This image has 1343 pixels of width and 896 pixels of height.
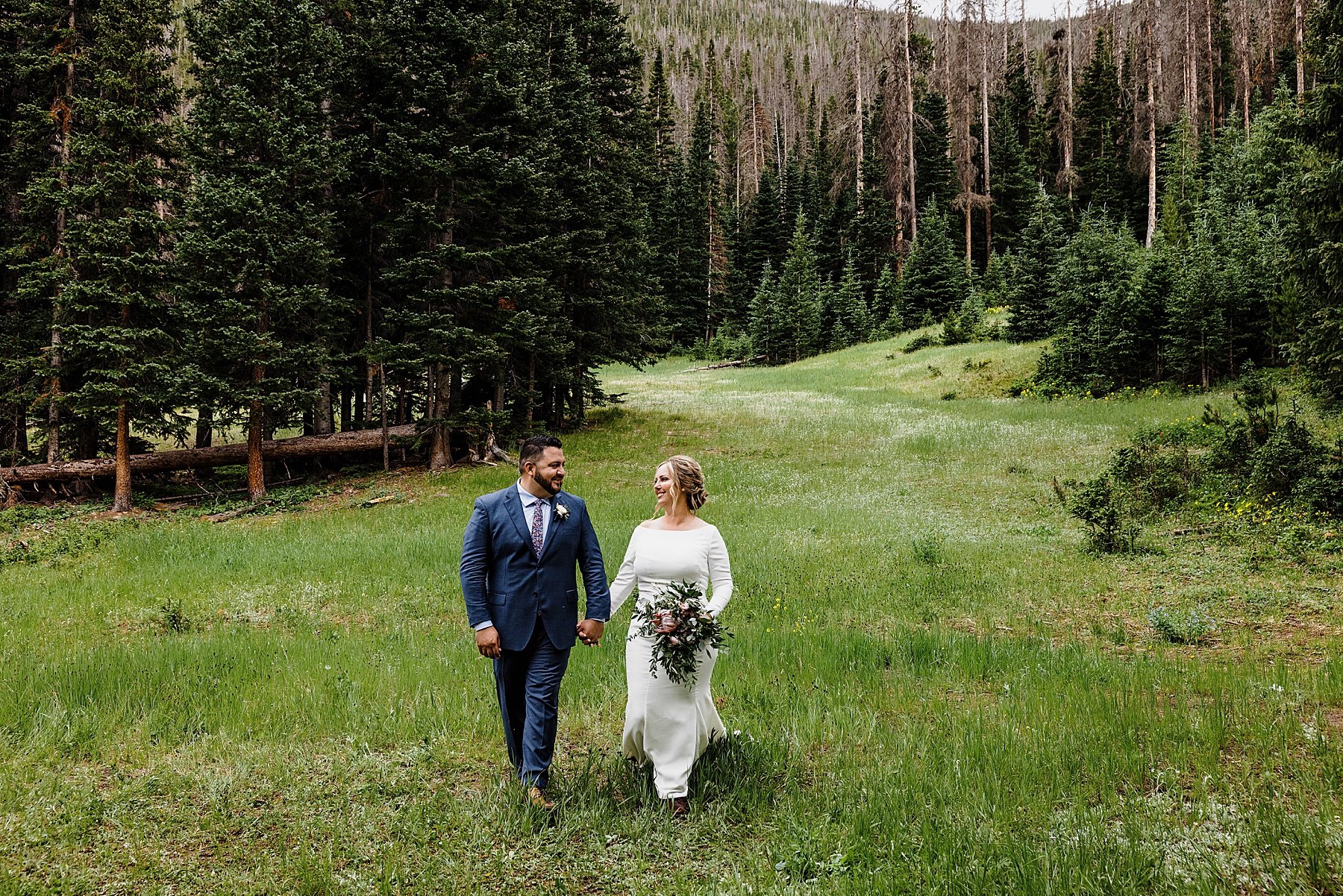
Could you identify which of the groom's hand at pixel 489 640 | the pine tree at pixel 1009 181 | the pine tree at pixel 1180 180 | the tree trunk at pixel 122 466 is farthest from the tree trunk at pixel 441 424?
the pine tree at pixel 1009 181

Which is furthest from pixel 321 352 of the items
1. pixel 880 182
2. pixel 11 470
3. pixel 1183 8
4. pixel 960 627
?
pixel 1183 8

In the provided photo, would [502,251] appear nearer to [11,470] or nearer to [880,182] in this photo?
[11,470]

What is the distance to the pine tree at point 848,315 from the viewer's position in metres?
51.0

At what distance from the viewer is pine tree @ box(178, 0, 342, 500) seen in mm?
17344

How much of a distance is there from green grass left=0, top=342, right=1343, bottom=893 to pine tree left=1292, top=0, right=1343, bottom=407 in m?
3.43

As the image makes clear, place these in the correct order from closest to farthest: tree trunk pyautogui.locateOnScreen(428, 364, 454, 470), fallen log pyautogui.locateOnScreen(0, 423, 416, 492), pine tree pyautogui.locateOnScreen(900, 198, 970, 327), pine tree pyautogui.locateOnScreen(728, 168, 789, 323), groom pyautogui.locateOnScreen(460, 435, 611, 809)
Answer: groom pyautogui.locateOnScreen(460, 435, 611, 809) < fallen log pyautogui.locateOnScreen(0, 423, 416, 492) < tree trunk pyautogui.locateOnScreen(428, 364, 454, 470) < pine tree pyautogui.locateOnScreen(900, 198, 970, 327) < pine tree pyautogui.locateOnScreen(728, 168, 789, 323)

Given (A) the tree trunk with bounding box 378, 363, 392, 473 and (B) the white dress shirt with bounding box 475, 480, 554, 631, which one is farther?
(A) the tree trunk with bounding box 378, 363, 392, 473

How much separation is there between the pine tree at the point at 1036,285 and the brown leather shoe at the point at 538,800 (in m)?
35.4

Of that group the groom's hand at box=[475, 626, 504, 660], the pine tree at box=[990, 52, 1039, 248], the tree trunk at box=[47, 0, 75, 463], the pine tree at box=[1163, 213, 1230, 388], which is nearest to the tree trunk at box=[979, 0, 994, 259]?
the pine tree at box=[990, 52, 1039, 248]

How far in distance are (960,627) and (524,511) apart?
606 cm

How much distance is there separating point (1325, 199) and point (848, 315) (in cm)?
4212

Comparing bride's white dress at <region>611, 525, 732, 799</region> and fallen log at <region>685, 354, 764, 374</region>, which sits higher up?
fallen log at <region>685, 354, 764, 374</region>

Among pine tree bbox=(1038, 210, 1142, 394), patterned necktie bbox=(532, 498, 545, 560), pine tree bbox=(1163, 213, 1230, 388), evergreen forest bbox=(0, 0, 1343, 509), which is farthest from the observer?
pine tree bbox=(1038, 210, 1142, 394)

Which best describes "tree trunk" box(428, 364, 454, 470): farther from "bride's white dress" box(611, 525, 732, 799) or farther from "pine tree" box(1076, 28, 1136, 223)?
"pine tree" box(1076, 28, 1136, 223)
